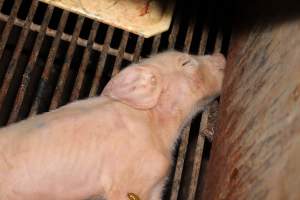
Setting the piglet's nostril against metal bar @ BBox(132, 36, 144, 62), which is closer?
the piglet's nostril

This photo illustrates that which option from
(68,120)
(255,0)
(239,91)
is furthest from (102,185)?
(255,0)

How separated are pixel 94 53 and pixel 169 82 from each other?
120 centimetres

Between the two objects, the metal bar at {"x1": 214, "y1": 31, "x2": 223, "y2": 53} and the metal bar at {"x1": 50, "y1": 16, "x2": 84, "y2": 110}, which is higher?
the metal bar at {"x1": 214, "y1": 31, "x2": 223, "y2": 53}

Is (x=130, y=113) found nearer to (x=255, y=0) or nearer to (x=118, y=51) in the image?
(x=118, y=51)

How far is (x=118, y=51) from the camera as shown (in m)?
2.76

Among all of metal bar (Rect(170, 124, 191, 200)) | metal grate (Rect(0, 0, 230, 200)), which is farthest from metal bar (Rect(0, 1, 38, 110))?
metal bar (Rect(170, 124, 191, 200))

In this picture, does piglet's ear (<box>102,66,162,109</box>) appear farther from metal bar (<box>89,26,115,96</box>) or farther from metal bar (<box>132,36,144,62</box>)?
metal bar (<box>132,36,144,62</box>)

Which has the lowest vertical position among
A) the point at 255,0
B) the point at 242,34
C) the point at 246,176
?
the point at 246,176

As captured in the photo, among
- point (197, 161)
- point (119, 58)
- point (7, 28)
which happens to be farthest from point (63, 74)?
point (197, 161)

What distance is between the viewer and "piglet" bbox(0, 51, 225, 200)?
69.7 inches

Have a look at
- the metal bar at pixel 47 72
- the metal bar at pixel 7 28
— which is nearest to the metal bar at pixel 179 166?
the metal bar at pixel 47 72

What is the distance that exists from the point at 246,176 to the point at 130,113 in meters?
0.54

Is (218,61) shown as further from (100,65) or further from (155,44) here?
(100,65)

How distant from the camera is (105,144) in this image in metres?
1.88
